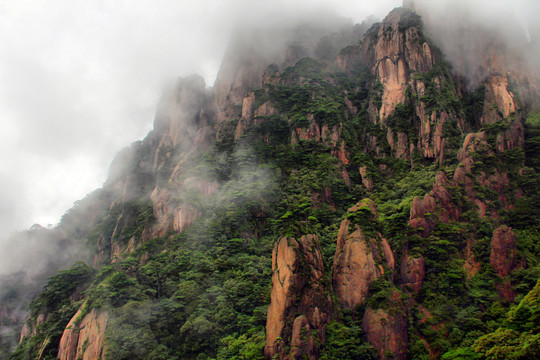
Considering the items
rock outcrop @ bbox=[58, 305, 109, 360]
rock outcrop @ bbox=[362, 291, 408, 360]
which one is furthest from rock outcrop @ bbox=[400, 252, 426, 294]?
rock outcrop @ bbox=[58, 305, 109, 360]

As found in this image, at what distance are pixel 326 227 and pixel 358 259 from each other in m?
10.6

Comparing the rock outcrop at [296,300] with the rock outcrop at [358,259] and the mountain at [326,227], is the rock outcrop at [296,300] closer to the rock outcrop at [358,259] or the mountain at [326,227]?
the mountain at [326,227]

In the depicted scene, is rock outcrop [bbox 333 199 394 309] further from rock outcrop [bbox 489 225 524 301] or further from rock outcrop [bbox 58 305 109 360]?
rock outcrop [bbox 58 305 109 360]

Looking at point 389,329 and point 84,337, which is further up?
point 84,337

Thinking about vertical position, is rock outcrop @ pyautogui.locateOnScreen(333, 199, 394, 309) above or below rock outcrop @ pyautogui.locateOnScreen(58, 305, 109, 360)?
above

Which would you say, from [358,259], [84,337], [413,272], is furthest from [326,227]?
[84,337]

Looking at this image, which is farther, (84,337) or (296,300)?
(84,337)

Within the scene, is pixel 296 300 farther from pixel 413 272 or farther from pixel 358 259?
pixel 413 272

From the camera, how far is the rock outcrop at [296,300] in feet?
71.1

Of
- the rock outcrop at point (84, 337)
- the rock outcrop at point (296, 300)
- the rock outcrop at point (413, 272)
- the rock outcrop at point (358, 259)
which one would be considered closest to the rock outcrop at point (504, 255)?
the rock outcrop at point (413, 272)

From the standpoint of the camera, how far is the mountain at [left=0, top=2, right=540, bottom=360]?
75.8 feet

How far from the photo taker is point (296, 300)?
77.2 ft

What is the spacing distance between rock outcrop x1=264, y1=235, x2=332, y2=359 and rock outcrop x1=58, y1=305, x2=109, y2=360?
13674 millimetres

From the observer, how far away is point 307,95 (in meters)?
57.1
